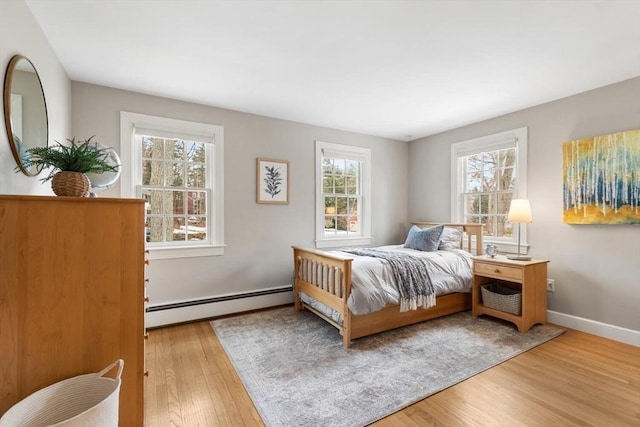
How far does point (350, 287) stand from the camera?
2545 mm

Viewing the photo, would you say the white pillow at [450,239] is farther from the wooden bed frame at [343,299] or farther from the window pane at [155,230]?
the window pane at [155,230]

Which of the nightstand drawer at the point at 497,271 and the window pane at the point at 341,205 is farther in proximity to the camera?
the window pane at the point at 341,205

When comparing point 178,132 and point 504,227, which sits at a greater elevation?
point 178,132

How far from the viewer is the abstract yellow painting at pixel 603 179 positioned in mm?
2615

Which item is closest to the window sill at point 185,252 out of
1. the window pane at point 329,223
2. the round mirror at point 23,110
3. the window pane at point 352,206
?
the round mirror at point 23,110

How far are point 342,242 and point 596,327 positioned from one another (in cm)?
282

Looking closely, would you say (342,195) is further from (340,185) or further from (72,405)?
(72,405)

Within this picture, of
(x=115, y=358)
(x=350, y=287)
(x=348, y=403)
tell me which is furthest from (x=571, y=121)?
(x=115, y=358)

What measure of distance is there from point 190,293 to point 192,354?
0.87 meters

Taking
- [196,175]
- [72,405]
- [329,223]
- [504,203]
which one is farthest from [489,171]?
[72,405]

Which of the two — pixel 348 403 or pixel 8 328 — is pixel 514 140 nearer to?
pixel 348 403

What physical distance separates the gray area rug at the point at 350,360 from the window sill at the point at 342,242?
1.05 meters

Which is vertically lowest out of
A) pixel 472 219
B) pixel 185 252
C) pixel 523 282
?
pixel 523 282

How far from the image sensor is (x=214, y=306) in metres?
3.29
